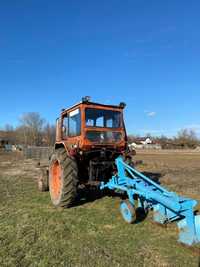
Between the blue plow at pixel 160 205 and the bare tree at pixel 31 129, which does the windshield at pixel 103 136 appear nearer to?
→ the blue plow at pixel 160 205

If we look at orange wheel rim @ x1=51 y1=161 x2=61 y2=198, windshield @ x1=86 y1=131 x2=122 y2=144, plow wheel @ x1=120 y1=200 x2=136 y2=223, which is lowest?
plow wheel @ x1=120 y1=200 x2=136 y2=223

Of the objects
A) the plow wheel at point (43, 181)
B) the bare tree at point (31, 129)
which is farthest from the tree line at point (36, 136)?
the plow wheel at point (43, 181)

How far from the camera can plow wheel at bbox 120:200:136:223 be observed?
516 centimetres

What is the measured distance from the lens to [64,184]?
610 cm

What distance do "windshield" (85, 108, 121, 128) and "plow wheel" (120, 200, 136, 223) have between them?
2220 millimetres

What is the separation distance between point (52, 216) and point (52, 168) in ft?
6.18

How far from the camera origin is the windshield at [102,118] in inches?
262

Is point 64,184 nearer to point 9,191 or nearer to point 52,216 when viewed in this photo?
point 52,216

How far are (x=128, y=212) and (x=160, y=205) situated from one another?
0.71 m

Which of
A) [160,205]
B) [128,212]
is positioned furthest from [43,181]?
[160,205]

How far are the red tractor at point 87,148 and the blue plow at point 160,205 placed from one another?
21.0 inches

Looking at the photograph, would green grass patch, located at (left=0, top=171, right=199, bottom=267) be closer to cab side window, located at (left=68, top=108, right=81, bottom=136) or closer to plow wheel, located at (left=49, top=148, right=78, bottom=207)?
plow wheel, located at (left=49, top=148, right=78, bottom=207)

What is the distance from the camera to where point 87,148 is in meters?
6.36

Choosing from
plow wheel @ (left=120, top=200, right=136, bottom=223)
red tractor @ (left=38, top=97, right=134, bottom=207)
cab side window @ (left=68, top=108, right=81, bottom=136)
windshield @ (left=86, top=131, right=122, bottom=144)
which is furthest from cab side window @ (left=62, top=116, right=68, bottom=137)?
plow wheel @ (left=120, top=200, right=136, bottom=223)
